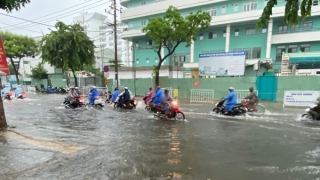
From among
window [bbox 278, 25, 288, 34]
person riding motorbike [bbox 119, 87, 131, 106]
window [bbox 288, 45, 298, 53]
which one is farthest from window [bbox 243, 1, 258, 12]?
person riding motorbike [bbox 119, 87, 131, 106]

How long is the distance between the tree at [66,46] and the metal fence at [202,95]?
14.6m

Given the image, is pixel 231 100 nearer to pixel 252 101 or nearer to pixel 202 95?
pixel 252 101

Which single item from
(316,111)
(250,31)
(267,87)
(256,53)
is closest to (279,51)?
(256,53)

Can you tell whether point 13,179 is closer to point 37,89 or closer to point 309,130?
point 309,130

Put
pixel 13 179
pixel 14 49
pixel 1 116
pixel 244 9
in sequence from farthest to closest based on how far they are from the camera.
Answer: pixel 14 49
pixel 244 9
pixel 1 116
pixel 13 179

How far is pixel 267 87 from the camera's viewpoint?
59.5 feet

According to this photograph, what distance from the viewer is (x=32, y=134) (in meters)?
7.36

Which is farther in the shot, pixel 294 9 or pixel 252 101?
pixel 252 101

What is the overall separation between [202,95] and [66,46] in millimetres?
16486

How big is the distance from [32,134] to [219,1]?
3256 centimetres

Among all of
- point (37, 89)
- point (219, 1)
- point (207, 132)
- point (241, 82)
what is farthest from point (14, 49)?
point (207, 132)

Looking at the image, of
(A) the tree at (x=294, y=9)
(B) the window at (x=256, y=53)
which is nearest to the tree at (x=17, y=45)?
(B) the window at (x=256, y=53)

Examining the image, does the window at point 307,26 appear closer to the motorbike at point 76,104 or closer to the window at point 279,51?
the window at point 279,51

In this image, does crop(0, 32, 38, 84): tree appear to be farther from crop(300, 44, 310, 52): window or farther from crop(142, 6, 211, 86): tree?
crop(300, 44, 310, 52): window
